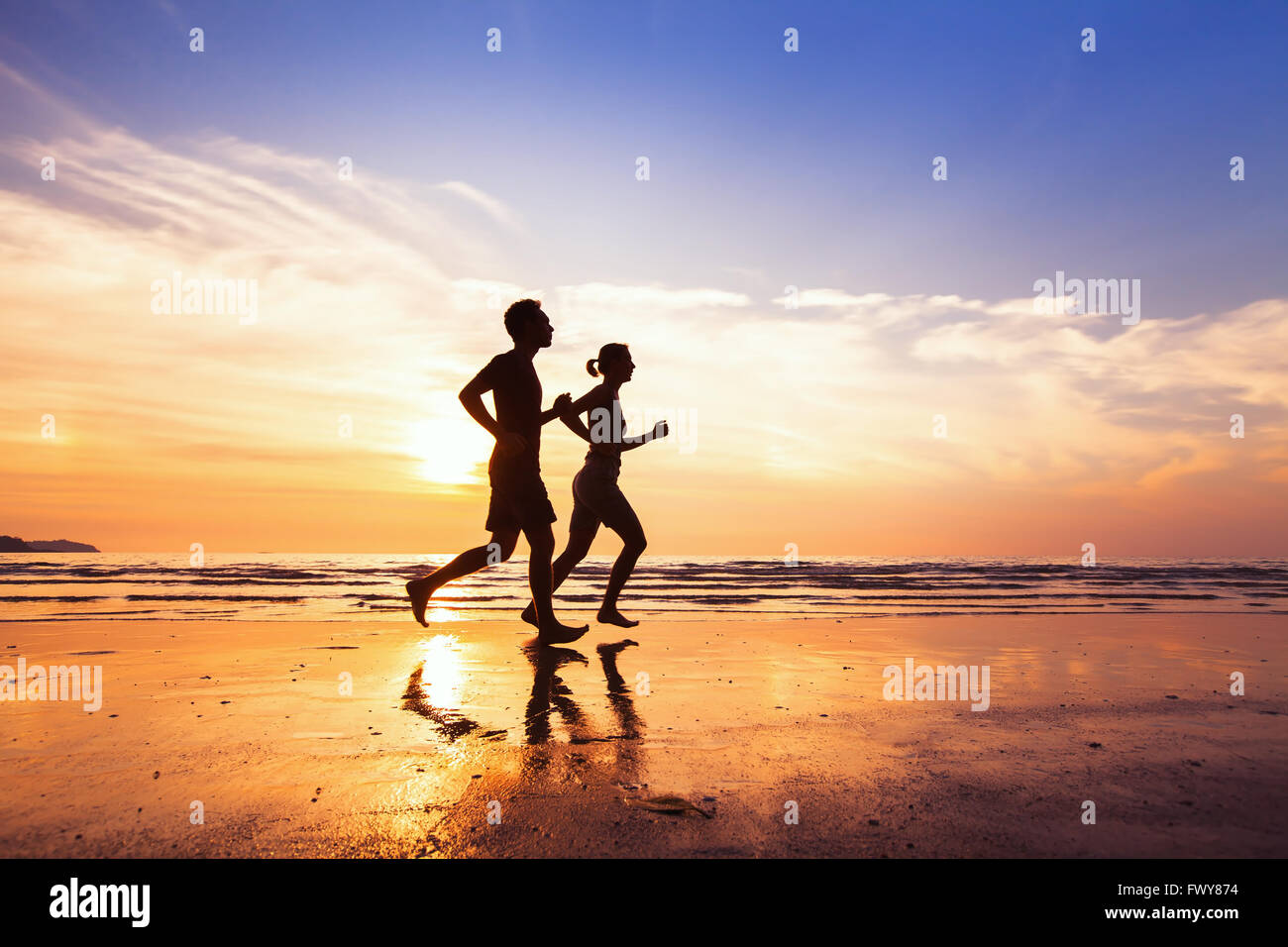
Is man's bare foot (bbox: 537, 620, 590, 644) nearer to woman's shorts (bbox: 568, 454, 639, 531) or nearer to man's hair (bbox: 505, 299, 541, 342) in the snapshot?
woman's shorts (bbox: 568, 454, 639, 531)

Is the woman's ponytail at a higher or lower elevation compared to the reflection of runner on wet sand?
higher

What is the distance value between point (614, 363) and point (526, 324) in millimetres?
1216

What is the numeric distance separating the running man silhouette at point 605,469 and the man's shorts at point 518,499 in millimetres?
1124

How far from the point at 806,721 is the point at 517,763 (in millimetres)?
1443

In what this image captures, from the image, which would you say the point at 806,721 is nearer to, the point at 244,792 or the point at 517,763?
the point at 517,763

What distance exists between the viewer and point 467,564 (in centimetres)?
543

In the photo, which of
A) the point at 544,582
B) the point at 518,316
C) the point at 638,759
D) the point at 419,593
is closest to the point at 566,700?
the point at 638,759

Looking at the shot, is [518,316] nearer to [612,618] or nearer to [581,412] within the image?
[581,412]

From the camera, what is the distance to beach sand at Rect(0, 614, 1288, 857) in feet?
6.44

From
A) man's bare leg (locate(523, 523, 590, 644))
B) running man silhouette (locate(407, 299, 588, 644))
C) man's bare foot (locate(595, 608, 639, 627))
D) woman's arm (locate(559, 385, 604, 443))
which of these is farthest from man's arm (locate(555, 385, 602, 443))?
man's bare foot (locate(595, 608, 639, 627))

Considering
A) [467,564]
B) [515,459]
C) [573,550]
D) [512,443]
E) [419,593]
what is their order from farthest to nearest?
[573,550] → [419,593] → [467,564] → [515,459] → [512,443]

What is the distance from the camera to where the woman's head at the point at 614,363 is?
6.55m

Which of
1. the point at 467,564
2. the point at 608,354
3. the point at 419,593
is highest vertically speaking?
the point at 608,354
